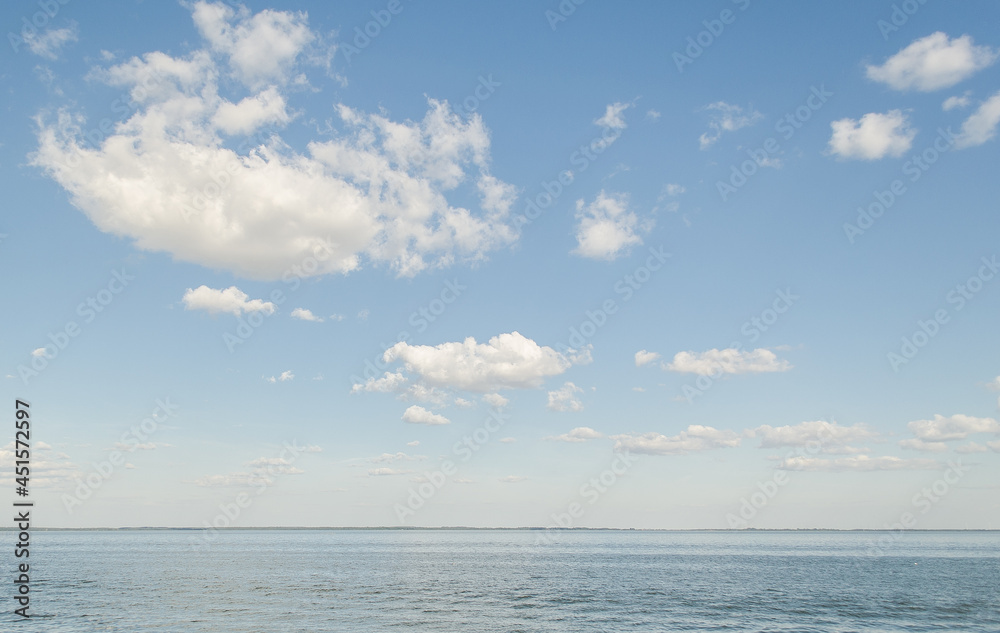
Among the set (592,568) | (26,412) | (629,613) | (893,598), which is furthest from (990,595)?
(26,412)

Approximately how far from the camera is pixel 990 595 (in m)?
66.2

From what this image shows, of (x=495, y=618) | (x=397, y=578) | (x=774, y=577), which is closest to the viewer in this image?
(x=495, y=618)

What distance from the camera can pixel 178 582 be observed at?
76.0 meters

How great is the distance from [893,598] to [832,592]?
21.8 ft

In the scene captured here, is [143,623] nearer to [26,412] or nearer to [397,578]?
[26,412]

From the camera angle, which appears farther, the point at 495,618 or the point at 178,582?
the point at 178,582

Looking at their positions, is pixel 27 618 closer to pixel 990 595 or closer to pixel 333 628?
pixel 333 628

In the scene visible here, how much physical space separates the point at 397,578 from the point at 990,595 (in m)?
67.1

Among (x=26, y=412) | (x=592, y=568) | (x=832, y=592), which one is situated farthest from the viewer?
(x=592, y=568)

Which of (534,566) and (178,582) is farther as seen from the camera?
(534,566)

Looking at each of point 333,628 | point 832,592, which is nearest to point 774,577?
point 832,592

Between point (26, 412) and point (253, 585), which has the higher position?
point (26, 412)

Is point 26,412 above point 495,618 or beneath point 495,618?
above

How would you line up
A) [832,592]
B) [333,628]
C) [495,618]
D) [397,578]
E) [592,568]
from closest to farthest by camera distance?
[333,628] → [495,618] → [832,592] → [397,578] → [592,568]
